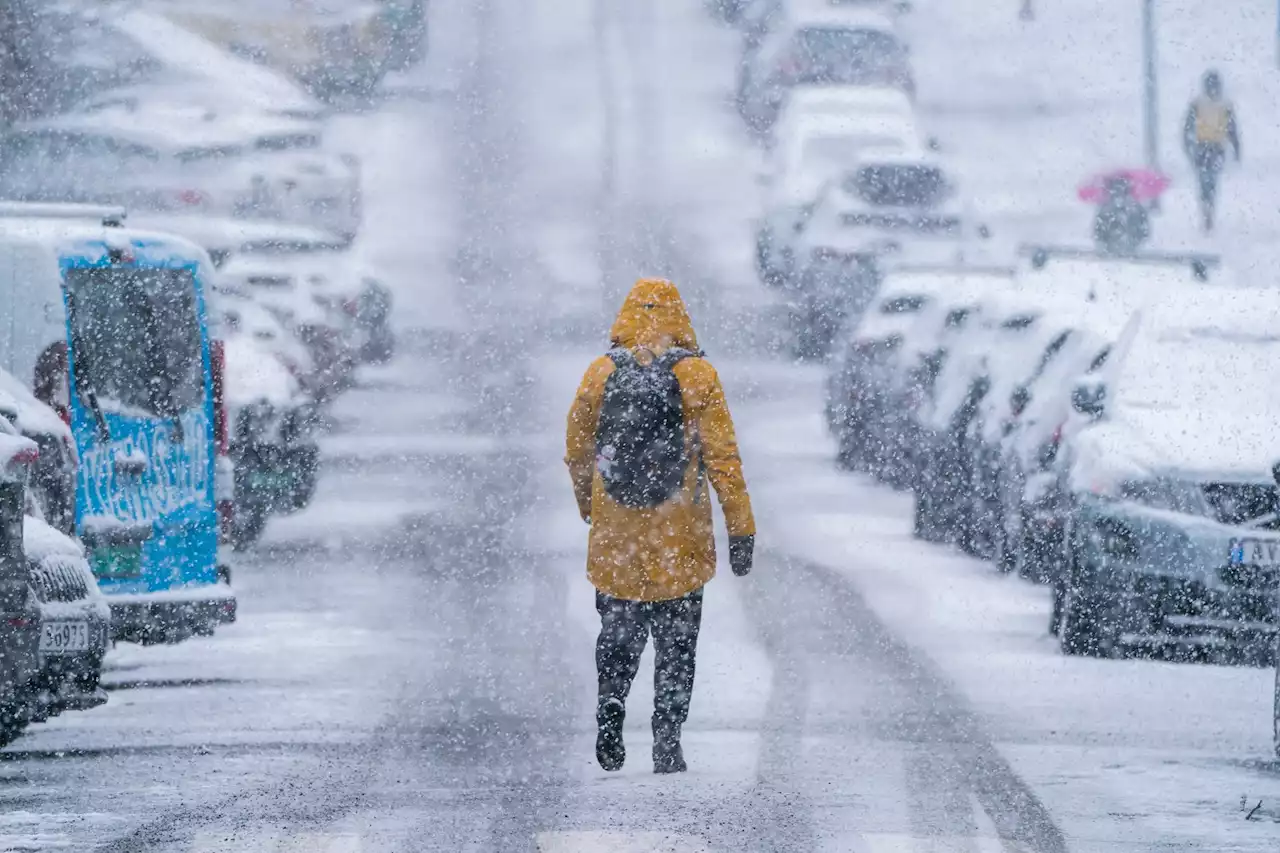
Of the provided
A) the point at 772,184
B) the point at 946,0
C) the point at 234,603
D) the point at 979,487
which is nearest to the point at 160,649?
the point at 234,603

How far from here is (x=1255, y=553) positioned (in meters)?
11.9

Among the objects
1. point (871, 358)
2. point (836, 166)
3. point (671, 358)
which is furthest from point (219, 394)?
point (836, 166)

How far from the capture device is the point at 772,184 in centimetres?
3178

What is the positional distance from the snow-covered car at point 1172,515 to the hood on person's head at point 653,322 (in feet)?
10.7

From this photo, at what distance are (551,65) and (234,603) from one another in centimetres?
2933

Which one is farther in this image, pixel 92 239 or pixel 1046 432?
pixel 1046 432

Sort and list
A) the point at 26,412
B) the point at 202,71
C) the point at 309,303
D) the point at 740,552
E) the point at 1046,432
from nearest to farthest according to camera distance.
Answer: the point at 740,552, the point at 26,412, the point at 1046,432, the point at 309,303, the point at 202,71

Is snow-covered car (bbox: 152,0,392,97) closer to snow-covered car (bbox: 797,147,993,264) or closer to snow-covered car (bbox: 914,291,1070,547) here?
snow-covered car (bbox: 797,147,993,264)

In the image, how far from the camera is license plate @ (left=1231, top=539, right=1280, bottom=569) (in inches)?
469

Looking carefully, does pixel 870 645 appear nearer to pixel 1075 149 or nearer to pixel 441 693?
pixel 441 693

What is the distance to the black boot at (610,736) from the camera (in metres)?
9.39

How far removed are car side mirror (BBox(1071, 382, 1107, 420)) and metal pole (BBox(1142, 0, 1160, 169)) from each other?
20.3 m

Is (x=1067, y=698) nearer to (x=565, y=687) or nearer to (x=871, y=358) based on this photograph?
(x=565, y=687)

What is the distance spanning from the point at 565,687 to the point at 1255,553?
9.61 ft
